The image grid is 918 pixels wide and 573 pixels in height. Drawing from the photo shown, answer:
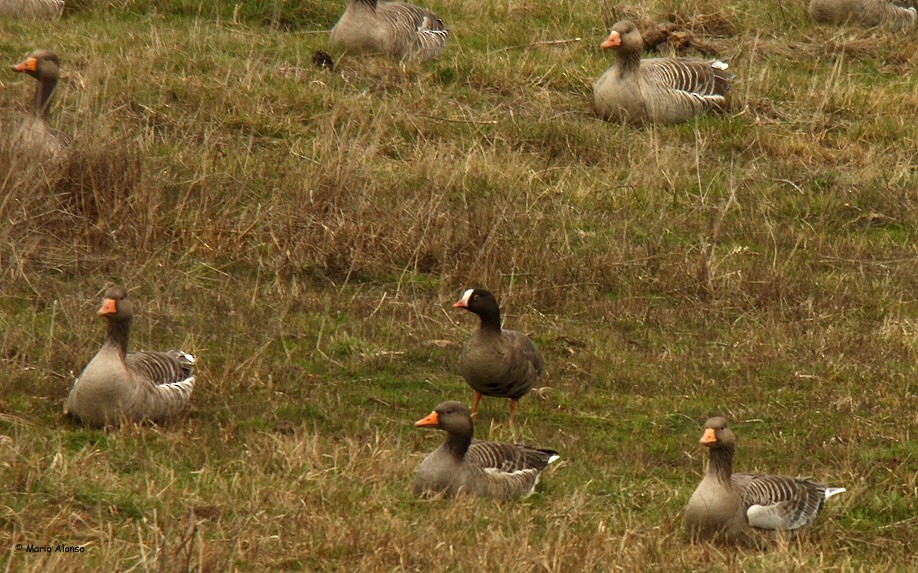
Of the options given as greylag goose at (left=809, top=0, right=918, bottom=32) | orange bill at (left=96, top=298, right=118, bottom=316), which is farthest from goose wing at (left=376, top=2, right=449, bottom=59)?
orange bill at (left=96, top=298, right=118, bottom=316)

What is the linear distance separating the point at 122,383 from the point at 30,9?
8.30m

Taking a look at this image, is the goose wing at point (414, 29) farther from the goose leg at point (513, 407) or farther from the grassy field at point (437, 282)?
the goose leg at point (513, 407)

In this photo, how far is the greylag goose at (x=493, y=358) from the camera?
8.58 metres

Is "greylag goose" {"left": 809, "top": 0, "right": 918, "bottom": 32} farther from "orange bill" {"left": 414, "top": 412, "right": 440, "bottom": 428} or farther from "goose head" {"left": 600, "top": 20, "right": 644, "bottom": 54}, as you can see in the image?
"orange bill" {"left": 414, "top": 412, "right": 440, "bottom": 428}

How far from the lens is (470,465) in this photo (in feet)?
24.8

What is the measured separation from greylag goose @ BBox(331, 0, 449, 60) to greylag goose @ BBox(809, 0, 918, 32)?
5.00 metres

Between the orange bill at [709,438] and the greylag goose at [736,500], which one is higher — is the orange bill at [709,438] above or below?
above

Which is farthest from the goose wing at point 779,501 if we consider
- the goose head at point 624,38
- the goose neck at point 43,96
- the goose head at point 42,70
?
the goose head at point 624,38

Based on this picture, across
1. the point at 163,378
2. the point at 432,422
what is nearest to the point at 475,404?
the point at 432,422

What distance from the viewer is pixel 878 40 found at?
16.9m

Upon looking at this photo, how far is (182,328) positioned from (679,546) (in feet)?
12.9

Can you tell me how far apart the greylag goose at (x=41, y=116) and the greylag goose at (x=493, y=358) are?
3671mm

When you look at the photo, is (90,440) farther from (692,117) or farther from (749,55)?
(749,55)

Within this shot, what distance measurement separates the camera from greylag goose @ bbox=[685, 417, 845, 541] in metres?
7.09
